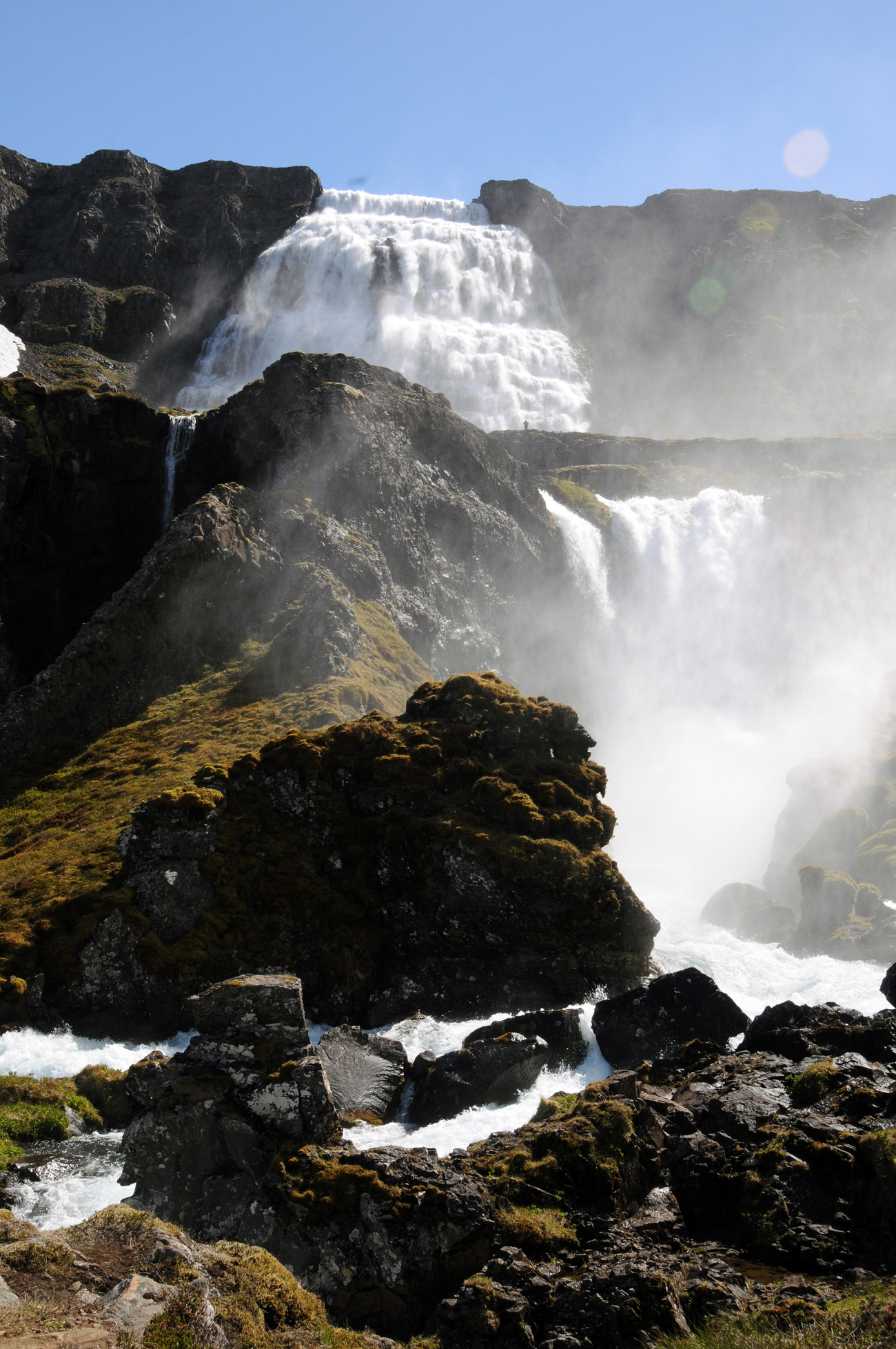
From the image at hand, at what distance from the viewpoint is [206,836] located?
2752 cm

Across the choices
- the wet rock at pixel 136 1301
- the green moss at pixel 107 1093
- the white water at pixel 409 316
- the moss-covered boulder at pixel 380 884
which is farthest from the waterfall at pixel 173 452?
the wet rock at pixel 136 1301

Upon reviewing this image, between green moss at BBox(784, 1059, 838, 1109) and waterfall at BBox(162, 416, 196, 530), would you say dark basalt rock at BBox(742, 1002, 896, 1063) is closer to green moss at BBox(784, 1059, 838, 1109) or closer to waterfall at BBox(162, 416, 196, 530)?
green moss at BBox(784, 1059, 838, 1109)

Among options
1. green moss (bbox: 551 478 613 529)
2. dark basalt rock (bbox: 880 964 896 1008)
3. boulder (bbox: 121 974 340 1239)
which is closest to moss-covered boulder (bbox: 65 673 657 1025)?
dark basalt rock (bbox: 880 964 896 1008)

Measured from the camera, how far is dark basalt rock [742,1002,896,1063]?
19719 millimetres

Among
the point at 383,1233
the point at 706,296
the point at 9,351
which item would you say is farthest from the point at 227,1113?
the point at 706,296

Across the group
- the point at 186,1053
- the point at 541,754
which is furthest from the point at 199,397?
the point at 186,1053

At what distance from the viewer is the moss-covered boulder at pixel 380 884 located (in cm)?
2597

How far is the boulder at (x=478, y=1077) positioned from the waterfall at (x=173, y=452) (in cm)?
4457

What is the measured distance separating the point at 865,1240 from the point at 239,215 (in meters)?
135

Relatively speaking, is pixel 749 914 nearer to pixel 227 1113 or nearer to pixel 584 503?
pixel 227 1113

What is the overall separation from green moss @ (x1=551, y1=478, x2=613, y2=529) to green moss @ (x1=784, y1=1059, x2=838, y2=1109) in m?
60.5

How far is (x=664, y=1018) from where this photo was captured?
2406 centimetres

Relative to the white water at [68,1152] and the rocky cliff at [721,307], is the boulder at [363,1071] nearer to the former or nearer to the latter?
the white water at [68,1152]

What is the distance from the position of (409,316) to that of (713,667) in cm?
6532
